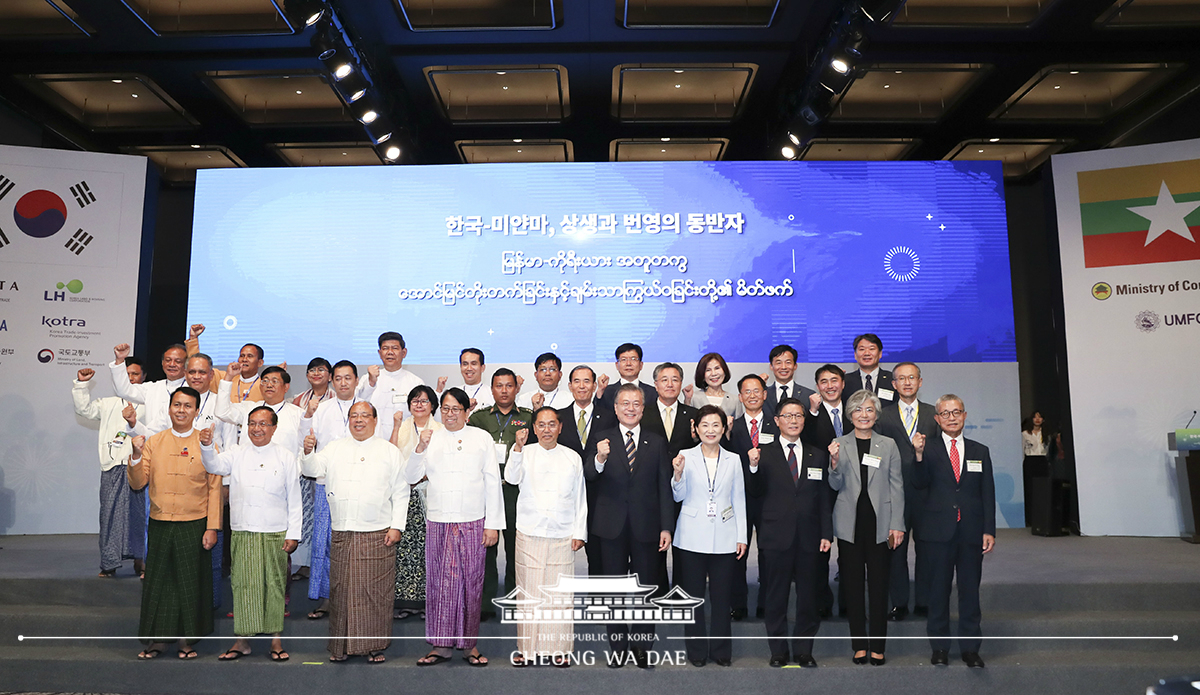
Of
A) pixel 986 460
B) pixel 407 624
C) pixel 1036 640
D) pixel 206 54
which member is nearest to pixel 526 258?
pixel 206 54

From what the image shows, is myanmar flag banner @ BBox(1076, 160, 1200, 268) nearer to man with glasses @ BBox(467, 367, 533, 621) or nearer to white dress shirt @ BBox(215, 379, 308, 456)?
man with glasses @ BBox(467, 367, 533, 621)

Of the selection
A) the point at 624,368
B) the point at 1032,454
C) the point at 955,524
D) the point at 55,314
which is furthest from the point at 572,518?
the point at 55,314

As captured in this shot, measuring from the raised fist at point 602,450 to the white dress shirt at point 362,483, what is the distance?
1.02 metres

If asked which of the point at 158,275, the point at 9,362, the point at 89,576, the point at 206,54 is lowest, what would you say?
the point at 89,576

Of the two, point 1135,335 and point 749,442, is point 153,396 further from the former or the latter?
point 1135,335

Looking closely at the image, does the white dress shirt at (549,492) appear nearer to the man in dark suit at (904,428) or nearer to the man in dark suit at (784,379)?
the man in dark suit at (784,379)

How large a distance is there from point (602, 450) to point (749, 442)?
2.77 feet

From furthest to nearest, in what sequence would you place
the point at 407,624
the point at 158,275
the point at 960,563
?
the point at 158,275
the point at 407,624
the point at 960,563

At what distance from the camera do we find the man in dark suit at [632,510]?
4.05 m

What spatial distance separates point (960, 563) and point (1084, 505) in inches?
163

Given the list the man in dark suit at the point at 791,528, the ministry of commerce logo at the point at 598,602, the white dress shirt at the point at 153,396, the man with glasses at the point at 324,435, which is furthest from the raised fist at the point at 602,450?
the white dress shirt at the point at 153,396

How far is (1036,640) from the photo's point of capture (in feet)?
14.3

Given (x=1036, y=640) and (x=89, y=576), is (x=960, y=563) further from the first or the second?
(x=89, y=576)

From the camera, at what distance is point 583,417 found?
451 cm
